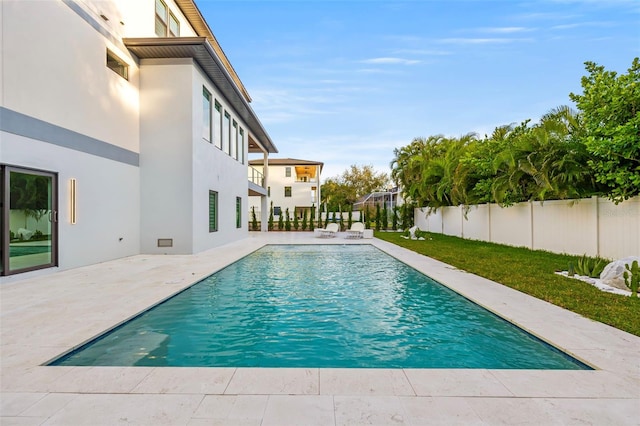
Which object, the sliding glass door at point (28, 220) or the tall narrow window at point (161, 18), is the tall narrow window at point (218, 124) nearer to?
the tall narrow window at point (161, 18)

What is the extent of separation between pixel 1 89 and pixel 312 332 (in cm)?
792

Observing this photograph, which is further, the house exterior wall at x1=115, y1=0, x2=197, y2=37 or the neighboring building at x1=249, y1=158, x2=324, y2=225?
the neighboring building at x1=249, y1=158, x2=324, y2=225

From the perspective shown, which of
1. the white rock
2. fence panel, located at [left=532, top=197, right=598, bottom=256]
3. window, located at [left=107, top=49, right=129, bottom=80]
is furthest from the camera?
window, located at [left=107, top=49, right=129, bottom=80]

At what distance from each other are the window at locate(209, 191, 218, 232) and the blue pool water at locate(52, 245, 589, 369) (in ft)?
25.2

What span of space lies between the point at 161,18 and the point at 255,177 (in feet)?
43.5

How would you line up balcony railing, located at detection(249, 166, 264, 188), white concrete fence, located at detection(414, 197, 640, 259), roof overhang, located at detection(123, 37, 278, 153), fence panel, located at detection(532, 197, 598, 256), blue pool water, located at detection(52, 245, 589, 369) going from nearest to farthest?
blue pool water, located at detection(52, 245, 589, 369), white concrete fence, located at detection(414, 197, 640, 259), fence panel, located at detection(532, 197, 598, 256), roof overhang, located at detection(123, 37, 278, 153), balcony railing, located at detection(249, 166, 264, 188)

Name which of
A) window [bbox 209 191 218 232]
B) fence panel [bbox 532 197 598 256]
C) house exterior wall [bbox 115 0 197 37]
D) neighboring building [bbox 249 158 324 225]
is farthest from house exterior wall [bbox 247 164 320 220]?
fence panel [bbox 532 197 598 256]

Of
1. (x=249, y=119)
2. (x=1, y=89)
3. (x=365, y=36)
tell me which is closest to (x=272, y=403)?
(x=1, y=89)

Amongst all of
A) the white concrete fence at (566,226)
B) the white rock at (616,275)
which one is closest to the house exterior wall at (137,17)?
the white rock at (616,275)

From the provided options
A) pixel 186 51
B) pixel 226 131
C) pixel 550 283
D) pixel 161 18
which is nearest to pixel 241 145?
pixel 226 131

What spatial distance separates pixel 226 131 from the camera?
1712cm

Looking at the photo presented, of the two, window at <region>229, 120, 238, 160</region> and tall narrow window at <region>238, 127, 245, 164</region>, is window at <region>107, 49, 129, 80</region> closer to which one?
window at <region>229, 120, 238, 160</region>

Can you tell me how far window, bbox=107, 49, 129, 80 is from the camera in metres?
11.1

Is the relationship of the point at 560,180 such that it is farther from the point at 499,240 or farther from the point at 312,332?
the point at 312,332
